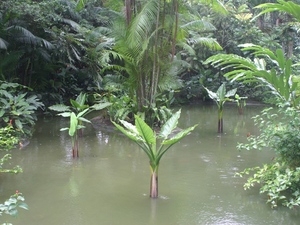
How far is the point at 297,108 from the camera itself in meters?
4.87

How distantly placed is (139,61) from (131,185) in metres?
4.15

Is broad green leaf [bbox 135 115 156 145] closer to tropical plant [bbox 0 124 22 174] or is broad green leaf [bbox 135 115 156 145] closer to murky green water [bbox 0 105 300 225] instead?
murky green water [bbox 0 105 300 225]

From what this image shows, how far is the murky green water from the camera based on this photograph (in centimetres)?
426

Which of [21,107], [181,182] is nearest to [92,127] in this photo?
[21,107]

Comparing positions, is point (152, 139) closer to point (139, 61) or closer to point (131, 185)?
point (131, 185)

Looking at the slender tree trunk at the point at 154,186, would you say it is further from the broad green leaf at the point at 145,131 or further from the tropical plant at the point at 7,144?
the tropical plant at the point at 7,144

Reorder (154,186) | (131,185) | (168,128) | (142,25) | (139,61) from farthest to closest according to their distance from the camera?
(139,61)
(142,25)
(131,185)
(168,128)
(154,186)

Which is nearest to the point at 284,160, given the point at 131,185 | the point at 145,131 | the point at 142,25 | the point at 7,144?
the point at 145,131

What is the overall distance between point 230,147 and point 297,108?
3.08 meters

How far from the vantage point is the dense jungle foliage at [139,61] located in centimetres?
482

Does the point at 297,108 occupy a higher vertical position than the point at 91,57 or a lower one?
lower

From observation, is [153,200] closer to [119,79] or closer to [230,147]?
[230,147]

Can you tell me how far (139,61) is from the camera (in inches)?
348

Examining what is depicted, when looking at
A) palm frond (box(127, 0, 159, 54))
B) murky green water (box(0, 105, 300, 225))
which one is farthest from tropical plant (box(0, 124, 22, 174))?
palm frond (box(127, 0, 159, 54))
